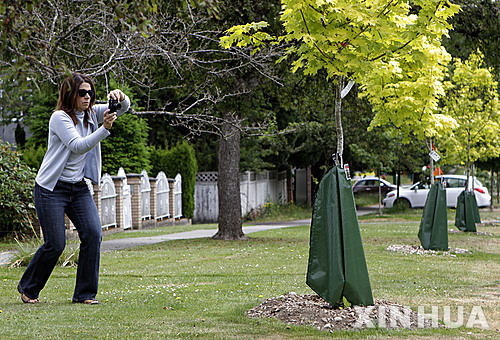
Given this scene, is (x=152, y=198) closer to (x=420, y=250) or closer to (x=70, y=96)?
(x=420, y=250)

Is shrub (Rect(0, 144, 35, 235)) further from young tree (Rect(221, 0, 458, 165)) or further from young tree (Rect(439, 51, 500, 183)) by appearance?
Result: young tree (Rect(439, 51, 500, 183))

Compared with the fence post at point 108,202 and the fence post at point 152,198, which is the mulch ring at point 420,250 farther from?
the fence post at point 152,198

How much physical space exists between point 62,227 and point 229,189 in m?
9.49

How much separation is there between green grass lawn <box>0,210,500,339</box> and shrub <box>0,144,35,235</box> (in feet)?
9.16

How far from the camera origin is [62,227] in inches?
230

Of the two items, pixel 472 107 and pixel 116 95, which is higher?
pixel 472 107

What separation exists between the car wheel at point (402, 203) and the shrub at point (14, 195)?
18.6 metres

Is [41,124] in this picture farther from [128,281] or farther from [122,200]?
[128,281]

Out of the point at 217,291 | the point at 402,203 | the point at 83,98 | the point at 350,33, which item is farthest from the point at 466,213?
the point at 83,98

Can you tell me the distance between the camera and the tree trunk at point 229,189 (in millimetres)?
15156

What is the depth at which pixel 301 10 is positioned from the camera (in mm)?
6062

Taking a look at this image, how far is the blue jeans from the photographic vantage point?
5703 mm

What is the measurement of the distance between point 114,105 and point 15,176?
970cm

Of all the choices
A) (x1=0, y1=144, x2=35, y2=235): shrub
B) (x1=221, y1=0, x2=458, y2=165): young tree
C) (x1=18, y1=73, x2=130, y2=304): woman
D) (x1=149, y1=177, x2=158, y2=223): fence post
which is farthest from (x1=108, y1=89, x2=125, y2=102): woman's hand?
(x1=149, y1=177, x2=158, y2=223): fence post
